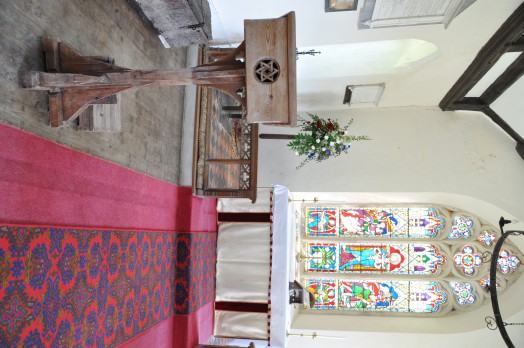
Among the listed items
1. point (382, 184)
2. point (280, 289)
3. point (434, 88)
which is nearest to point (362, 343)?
point (280, 289)

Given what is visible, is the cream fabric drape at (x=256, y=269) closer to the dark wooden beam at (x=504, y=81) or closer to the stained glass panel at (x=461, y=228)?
the stained glass panel at (x=461, y=228)

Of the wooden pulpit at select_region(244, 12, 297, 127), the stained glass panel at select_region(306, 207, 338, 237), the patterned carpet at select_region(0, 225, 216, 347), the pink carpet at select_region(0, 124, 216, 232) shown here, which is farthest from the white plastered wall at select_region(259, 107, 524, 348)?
the wooden pulpit at select_region(244, 12, 297, 127)

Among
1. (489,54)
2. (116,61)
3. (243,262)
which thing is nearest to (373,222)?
(243,262)

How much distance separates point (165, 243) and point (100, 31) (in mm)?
1952

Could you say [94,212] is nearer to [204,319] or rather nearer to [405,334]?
[204,319]

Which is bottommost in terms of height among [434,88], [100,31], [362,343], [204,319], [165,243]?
[362,343]

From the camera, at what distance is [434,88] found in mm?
5570

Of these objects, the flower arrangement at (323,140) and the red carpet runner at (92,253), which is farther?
the flower arrangement at (323,140)

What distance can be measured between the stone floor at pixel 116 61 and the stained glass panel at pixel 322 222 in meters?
2.84

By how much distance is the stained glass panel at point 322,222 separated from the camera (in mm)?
6434

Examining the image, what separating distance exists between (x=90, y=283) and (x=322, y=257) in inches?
167

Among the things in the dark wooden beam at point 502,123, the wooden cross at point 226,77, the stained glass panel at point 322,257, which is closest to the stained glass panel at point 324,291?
the stained glass panel at point 322,257

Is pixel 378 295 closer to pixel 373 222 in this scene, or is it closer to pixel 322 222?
pixel 373 222

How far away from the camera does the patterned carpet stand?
210 centimetres
